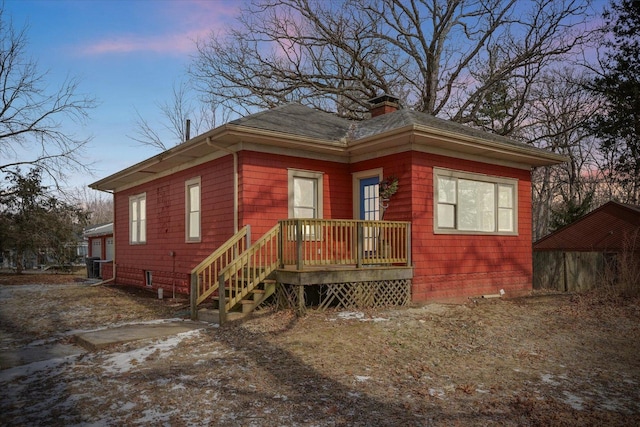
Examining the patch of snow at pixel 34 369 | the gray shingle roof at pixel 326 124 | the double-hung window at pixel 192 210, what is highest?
the gray shingle roof at pixel 326 124

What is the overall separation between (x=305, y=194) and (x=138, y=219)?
8.06m

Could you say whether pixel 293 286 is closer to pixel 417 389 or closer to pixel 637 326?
pixel 417 389

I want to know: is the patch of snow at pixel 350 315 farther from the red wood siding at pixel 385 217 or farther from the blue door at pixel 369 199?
the blue door at pixel 369 199

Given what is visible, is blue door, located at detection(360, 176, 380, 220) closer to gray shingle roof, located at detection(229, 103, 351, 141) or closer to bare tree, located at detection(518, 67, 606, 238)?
gray shingle roof, located at detection(229, 103, 351, 141)

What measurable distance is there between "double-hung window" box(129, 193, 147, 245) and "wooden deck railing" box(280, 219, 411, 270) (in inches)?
310

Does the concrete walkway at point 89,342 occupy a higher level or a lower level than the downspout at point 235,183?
lower

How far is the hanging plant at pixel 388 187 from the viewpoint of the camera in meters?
11.2

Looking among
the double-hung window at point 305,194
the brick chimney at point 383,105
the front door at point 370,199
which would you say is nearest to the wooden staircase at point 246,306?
the double-hung window at point 305,194

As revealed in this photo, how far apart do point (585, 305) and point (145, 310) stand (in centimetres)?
1012

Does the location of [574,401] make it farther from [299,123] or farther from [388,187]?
[299,123]

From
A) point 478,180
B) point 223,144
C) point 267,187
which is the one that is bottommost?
point 267,187

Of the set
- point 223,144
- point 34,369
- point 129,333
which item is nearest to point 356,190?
point 223,144

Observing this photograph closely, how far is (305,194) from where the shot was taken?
1187cm

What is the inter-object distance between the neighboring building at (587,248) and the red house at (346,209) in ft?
11.5
